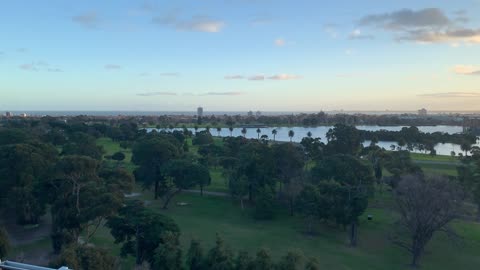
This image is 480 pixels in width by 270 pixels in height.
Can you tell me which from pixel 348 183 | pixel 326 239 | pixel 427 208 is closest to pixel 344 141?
pixel 348 183

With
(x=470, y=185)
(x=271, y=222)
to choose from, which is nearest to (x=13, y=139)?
(x=271, y=222)

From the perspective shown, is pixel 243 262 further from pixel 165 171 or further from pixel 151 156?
pixel 151 156

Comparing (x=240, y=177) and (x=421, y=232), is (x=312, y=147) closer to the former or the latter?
(x=240, y=177)

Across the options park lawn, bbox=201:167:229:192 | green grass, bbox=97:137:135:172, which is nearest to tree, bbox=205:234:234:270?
park lawn, bbox=201:167:229:192

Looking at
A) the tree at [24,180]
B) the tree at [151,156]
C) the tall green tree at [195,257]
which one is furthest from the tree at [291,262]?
the tree at [151,156]

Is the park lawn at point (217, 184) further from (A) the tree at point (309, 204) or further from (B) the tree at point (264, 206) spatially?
(A) the tree at point (309, 204)
